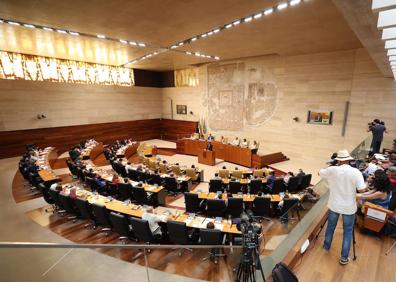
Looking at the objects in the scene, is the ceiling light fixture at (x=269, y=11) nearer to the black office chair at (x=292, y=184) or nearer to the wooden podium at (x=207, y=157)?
the black office chair at (x=292, y=184)

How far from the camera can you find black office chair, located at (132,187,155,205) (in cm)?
778

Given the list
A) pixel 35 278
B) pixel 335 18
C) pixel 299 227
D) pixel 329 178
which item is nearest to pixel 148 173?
pixel 35 278

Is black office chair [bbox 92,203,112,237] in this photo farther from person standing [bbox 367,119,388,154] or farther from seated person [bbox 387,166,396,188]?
person standing [bbox 367,119,388,154]

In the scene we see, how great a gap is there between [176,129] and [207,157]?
8190 millimetres

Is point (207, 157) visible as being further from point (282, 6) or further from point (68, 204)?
point (282, 6)

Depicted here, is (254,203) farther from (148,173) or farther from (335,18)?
(335,18)

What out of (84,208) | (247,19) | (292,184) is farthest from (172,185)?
(247,19)

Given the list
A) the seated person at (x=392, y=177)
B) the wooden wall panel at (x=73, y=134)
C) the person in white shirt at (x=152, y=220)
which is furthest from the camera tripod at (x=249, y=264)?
the wooden wall panel at (x=73, y=134)

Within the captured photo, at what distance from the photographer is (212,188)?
27.6ft

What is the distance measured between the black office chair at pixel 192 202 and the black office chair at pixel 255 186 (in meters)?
2.26

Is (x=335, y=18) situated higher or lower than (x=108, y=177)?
higher

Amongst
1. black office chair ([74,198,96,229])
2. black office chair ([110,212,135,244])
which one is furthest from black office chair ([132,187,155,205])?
black office chair ([110,212,135,244])

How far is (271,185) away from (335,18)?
20.4 feet

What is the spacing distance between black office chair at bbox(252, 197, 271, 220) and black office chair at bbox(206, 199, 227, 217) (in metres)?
1.02
